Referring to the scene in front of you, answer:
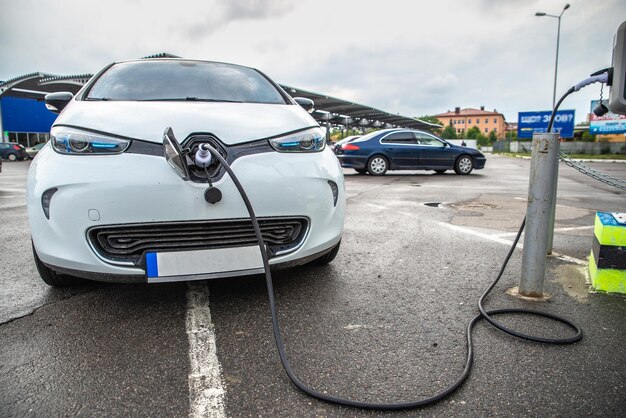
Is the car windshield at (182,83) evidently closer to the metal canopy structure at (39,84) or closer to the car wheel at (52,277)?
the car wheel at (52,277)

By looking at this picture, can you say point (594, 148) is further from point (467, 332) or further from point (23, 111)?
point (23, 111)

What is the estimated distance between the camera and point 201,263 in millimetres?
2100

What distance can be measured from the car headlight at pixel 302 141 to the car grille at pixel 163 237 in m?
0.45

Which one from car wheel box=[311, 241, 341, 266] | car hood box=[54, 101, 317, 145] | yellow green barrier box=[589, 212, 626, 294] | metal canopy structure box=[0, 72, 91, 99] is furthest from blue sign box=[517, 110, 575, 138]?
car hood box=[54, 101, 317, 145]

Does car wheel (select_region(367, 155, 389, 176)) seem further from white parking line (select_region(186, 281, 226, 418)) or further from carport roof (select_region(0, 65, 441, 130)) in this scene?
white parking line (select_region(186, 281, 226, 418))

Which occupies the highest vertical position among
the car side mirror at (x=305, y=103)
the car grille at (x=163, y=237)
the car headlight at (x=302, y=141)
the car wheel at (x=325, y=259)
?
the car side mirror at (x=305, y=103)

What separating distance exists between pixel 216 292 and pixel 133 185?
2.98 feet

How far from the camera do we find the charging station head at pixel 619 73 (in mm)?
1794

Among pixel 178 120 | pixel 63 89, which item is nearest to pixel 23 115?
pixel 63 89

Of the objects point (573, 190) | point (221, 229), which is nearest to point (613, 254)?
point (221, 229)

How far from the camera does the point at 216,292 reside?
8.69 feet

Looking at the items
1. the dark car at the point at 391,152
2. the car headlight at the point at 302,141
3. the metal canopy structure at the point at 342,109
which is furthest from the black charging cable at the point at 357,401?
the metal canopy structure at the point at 342,109

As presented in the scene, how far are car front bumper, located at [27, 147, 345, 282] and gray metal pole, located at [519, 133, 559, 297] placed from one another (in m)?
1.36

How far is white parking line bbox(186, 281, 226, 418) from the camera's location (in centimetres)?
156
